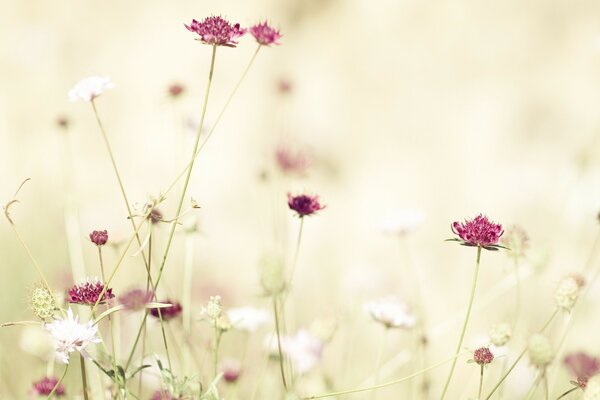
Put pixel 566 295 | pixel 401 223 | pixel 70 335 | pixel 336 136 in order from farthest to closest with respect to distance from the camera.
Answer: pixel 336 136 < pixel 401 223 < pixel 566 295 < pixel 70 335

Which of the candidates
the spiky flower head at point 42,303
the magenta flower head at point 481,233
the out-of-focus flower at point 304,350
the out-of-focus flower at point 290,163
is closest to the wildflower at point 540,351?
the magenta flower head at point 481,233

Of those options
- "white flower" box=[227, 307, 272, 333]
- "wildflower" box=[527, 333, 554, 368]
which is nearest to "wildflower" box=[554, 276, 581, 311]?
"wildflower" box=[527, 333, 554, 368]

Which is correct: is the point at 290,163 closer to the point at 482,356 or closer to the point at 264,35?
the point at 264,35

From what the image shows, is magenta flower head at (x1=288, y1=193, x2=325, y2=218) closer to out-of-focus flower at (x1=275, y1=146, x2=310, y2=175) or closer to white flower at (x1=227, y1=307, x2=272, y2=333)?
white flower at (x1=227, y1=307, x2=272, y2=333)

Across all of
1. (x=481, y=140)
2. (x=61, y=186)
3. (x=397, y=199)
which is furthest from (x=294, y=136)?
(x=61, y=186)

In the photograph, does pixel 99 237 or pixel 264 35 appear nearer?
pixel 99 237

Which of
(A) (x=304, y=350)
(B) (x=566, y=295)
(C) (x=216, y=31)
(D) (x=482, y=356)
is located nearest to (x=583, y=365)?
(B) (x=566, y=295)

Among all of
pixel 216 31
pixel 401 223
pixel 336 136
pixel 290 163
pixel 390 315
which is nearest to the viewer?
pixel 216 31

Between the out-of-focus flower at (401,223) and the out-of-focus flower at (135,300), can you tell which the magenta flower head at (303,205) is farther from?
the out-of-focus flower at (401,223)
